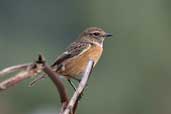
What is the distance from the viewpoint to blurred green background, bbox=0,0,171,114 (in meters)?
13.8

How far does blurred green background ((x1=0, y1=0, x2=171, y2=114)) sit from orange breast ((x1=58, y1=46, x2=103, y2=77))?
463 centimetres

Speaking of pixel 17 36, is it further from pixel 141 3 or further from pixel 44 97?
pixel 44 97

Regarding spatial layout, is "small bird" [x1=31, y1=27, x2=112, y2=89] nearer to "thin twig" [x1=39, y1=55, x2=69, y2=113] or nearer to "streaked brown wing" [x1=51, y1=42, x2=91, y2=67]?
"streaked brown wing" [x1=51, y1=42, x2=91, y2=67]

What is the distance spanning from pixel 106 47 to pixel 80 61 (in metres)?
14.8

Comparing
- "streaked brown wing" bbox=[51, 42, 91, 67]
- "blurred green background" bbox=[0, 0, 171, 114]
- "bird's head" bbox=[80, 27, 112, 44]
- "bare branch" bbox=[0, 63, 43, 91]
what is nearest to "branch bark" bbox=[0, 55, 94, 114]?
"bare branch" bbox=[0, 63, 43, 91]

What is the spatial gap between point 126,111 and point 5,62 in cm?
257

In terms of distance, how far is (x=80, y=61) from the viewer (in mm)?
5500

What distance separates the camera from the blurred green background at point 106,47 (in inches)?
542

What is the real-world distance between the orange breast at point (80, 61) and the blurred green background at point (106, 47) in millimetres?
4633

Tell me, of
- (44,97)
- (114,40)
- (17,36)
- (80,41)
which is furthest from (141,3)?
(80,41)

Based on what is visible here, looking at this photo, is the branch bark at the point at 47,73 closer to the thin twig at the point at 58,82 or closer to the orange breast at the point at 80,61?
the thin twig at the point at 58,82

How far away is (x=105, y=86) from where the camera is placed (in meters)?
15.7

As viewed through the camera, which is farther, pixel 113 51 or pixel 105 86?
pixel 113 51

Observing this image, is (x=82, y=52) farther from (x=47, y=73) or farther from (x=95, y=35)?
(x=47, y=73)
